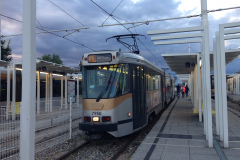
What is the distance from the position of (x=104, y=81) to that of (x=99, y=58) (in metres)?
0.83

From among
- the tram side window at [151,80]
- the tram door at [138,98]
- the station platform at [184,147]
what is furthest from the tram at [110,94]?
the tram side window at [151,80]

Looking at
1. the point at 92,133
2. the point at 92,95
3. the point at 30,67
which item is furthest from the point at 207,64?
the point at 30,67

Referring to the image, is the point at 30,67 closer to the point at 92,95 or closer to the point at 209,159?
the point at 92,95

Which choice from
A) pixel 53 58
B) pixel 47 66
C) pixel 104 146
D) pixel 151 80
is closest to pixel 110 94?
pixel 104 146

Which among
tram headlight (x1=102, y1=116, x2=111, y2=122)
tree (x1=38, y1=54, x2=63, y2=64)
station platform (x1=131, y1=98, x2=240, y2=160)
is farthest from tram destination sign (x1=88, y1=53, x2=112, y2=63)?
tree (x1=38, y1=54, x2=63, y2=64)

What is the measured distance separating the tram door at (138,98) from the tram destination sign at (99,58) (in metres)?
1.10

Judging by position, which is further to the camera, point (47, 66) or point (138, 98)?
point (47, 66)

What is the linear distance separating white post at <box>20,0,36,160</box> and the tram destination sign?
3571mm

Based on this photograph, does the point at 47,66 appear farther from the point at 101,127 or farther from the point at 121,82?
the point at 101,127

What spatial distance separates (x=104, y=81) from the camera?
729 centimetres

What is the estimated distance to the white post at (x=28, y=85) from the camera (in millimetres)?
3883

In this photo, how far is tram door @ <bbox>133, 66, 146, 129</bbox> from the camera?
782cm

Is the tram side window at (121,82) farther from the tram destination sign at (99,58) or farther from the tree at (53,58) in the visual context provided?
the tree at (53,58)

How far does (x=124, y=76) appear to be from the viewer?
746 centimetres
